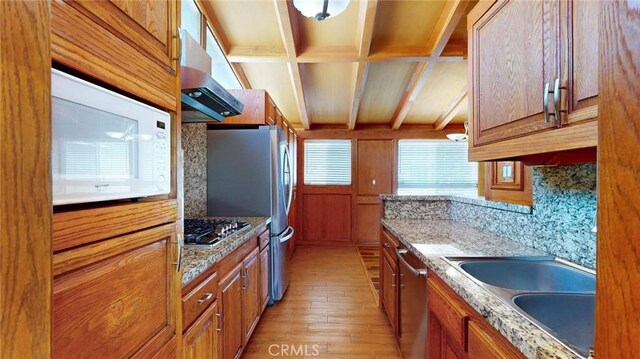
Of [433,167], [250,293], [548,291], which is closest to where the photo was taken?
[548,291]

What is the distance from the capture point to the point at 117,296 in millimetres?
650

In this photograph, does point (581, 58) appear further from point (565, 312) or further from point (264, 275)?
point (264, 275)

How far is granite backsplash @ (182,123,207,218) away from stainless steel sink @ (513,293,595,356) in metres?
2.22

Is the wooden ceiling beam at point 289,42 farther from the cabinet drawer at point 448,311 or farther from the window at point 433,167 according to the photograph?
the cabinet drawer at point 448,311

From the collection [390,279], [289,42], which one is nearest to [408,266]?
[390,279]

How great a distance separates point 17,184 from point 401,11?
10.2 feet

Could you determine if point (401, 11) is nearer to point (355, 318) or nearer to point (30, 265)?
point (355, 318)

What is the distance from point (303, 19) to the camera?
112 inches

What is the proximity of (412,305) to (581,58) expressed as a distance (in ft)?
4.11

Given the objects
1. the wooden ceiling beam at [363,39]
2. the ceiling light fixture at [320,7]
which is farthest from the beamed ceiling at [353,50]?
the ceiling light fixture at [320,7]

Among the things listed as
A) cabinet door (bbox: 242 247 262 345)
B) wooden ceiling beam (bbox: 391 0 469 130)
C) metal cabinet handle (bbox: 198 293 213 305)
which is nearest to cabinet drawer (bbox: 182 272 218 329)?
metal cabinet handle (bbox: 198 293 213 305)

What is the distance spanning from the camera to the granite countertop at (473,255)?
62cm

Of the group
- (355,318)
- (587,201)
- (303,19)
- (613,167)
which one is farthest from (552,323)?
(303,19)

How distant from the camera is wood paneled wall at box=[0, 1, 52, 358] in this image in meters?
0.34
